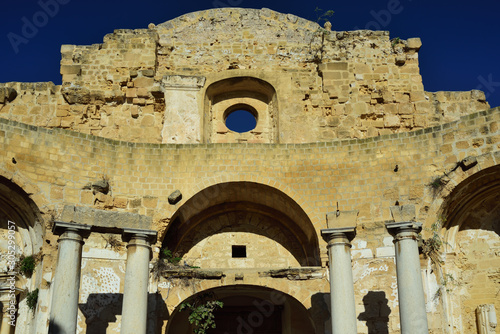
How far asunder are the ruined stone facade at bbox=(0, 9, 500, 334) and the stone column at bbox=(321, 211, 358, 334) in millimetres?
1668

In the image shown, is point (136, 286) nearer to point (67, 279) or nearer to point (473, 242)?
point (67, 279)

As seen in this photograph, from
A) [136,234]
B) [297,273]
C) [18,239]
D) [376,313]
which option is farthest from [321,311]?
[18,239]

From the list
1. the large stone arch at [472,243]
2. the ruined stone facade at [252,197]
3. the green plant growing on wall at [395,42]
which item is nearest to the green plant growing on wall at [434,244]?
the ruined stone facade at [252,197]

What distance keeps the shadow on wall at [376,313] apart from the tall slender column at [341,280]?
153 centimetres

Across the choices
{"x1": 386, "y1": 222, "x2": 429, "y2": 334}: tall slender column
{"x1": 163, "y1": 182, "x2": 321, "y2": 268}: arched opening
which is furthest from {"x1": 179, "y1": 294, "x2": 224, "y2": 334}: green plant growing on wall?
{"x1": 386, "y1": 222, "x2": 429, "y2": 334}: tall slender column

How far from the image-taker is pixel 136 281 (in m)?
12.2

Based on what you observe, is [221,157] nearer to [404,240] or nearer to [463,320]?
[404,240]

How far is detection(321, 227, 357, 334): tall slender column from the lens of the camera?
39.8ft

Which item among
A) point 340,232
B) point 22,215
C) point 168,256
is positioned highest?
point 22,215

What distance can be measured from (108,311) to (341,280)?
5.24 meters

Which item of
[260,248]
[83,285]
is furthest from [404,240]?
[83,285]

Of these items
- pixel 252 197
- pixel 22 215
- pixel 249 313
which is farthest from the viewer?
pixel 249 313

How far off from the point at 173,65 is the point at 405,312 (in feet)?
36.7

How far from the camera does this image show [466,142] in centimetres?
1388
